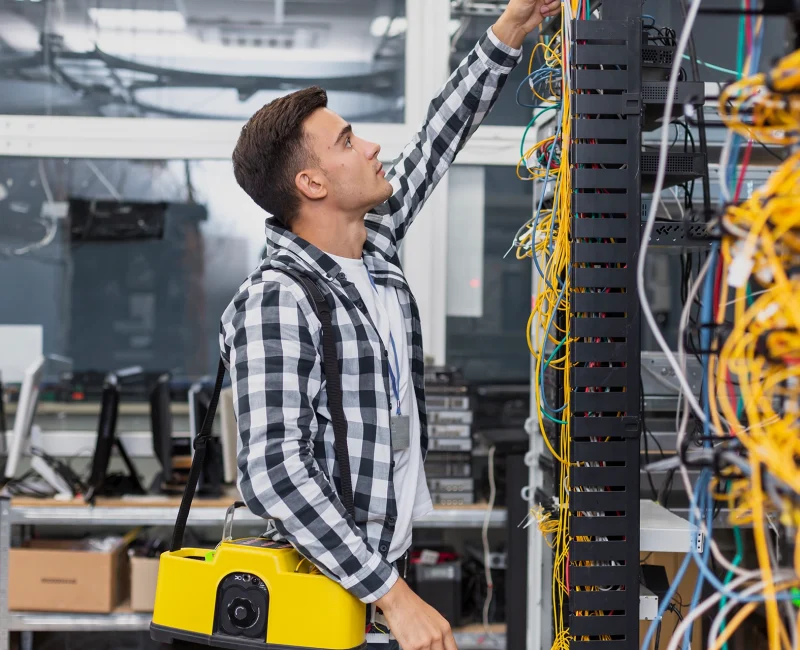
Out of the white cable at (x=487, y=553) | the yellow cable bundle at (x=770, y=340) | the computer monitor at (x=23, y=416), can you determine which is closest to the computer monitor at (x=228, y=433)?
the computer monitor at (x=23, y=416)

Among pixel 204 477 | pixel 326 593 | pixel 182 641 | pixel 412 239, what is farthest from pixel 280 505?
pixel 412 239

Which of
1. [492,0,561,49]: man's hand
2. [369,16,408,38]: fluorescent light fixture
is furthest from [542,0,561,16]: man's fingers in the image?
[369,16,408,38]: fluorescent light fixture

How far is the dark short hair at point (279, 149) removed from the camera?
149 cm

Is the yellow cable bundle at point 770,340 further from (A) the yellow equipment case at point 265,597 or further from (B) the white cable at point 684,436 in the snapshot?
(A) the yellow equipment case at point 265,597

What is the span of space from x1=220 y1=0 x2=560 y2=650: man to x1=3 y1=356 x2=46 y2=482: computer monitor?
1615mm

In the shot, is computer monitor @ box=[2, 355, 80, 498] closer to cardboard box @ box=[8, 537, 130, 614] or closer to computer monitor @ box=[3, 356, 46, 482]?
computer monitor @ box=[3, 356, 46, 482]

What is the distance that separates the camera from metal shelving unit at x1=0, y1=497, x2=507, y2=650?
264 centimetres

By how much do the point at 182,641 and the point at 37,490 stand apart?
1.74 metres

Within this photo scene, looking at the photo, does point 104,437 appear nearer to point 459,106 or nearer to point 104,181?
point 104,181

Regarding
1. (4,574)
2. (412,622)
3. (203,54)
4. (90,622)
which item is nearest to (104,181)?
(203,54)

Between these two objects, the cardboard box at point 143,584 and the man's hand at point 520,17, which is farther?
the cardboard box at point 143,584

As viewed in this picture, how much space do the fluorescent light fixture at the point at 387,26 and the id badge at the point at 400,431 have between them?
2.38 m

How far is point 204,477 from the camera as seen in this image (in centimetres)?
286

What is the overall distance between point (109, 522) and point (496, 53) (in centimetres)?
196
